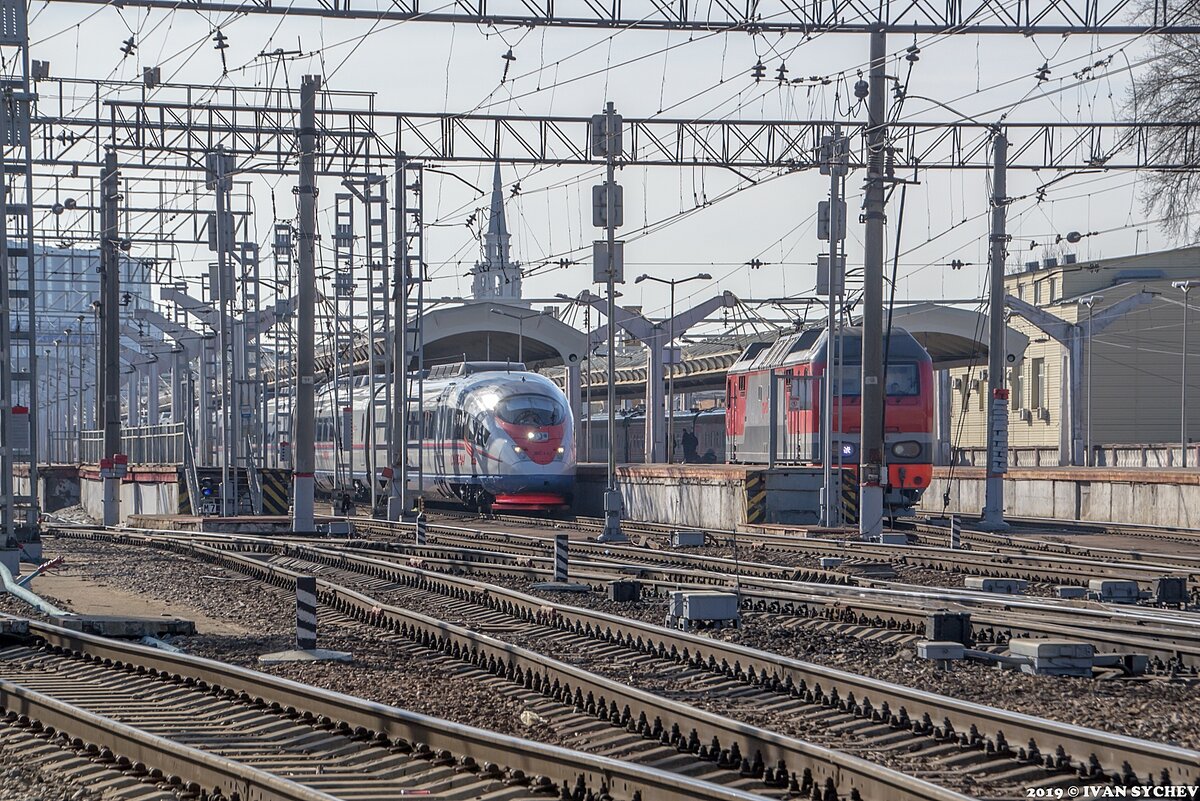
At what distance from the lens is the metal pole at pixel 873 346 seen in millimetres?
25797

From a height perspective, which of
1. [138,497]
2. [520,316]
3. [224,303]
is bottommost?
[138,497]

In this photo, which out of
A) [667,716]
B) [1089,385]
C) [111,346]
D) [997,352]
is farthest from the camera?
[1089,385]

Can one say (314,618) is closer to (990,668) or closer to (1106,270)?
(990,668)

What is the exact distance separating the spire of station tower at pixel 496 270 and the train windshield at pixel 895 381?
26.8 feet

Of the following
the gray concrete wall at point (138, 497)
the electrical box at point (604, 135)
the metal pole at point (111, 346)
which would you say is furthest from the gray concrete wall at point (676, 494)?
the metal pole at point (111, 346)

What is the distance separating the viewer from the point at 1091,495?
3672cm

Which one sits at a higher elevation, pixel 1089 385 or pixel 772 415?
pixel 1089 385

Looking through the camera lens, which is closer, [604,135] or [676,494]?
[604,135]

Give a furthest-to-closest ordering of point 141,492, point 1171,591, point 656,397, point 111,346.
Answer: point 656,397 < point 141,492 < point 111,346 < point 1171,591

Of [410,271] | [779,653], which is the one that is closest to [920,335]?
[410,271]

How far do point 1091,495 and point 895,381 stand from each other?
7.31 metres

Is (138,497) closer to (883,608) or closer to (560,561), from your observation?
(560,561)

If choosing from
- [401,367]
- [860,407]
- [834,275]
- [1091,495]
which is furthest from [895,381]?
[401,367]

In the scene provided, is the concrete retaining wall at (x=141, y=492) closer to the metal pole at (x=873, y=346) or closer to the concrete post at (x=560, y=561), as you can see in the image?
the metal pole at (x=873, y=346)
